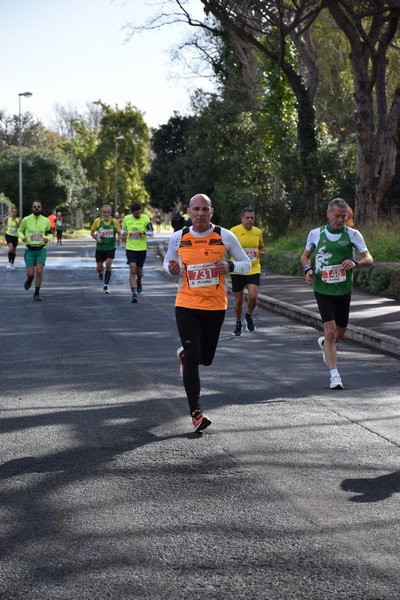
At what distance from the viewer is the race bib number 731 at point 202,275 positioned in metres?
8.08

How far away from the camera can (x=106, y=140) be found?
102 m

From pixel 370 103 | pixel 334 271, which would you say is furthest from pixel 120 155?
pixel 334 271

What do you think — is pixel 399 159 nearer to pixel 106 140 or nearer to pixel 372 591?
pixel 372 591

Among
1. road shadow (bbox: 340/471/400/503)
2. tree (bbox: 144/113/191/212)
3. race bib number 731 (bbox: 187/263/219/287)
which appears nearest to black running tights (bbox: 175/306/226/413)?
race bib number 731 (bbox: 187/263/219/287)

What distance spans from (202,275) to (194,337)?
0.48 meters

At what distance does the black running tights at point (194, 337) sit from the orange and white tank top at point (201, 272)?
2.5 inches

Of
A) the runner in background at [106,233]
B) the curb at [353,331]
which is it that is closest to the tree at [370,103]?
the runner in background at [106,233]

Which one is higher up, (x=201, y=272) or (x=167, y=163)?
(x=167, y=163)

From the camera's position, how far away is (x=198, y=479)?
6.16m

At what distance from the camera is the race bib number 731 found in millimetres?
8078

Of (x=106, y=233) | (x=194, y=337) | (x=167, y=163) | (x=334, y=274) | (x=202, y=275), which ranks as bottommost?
(x=194, y=337)

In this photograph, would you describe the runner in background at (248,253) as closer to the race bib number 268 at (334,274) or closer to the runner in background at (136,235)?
the race bib number 268 at (334,274)

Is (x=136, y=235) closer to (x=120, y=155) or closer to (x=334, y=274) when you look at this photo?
(x=334, y=274)

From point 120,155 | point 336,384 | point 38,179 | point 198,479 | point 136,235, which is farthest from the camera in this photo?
point 120,155
